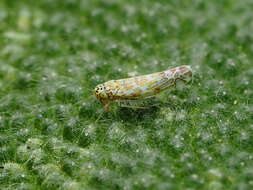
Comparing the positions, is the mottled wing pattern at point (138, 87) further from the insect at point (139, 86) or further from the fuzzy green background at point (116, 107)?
the fuzzy green background at point (116, 107)

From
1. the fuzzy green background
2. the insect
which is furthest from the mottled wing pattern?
the fuzzy green background

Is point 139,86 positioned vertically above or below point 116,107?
above

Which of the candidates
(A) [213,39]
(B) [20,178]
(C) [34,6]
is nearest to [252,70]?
(A) [213,39]

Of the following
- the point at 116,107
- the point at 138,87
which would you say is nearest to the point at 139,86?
the point at 138,87

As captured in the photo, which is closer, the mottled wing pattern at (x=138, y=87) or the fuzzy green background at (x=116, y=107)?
the fuzzy green background at (x=116, y=107)

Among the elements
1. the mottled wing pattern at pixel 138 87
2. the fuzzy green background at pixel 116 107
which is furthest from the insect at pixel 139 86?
the fuzzy green background at pixel 116 107

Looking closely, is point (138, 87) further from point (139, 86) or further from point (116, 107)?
point (116, 107)
